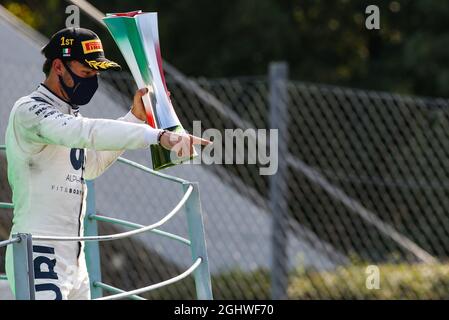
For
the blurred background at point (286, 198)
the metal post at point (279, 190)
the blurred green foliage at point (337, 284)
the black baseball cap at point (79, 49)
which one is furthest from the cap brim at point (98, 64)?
the blurred green foliage at point (337, 284)

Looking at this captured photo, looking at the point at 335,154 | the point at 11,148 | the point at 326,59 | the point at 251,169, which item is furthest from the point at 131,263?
the point at 326,59

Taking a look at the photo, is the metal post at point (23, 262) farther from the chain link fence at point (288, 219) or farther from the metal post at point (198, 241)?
the chain link fence at point (288, 219)

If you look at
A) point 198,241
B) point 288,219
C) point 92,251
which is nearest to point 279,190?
point 288,219

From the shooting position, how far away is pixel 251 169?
900cm

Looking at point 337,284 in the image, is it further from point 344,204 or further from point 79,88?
point 79,88

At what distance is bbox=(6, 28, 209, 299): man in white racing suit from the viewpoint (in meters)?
4.24

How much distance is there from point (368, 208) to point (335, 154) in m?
0.59

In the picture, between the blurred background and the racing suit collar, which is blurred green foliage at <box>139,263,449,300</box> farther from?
the racing suit collar

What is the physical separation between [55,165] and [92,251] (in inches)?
28.0

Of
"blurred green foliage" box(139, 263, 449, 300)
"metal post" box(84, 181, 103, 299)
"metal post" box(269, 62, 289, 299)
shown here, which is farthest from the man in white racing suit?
"blurred green foliage" box(139, 263, 449, 300)

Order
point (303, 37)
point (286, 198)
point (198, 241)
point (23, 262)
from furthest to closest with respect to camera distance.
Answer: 1. point (303, 37)
2. point (286, 198)
3. point (198, 241)
4. point (23, 262)

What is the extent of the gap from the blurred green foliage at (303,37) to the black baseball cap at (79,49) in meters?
11.7

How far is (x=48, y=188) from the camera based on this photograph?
4293 millimetres
